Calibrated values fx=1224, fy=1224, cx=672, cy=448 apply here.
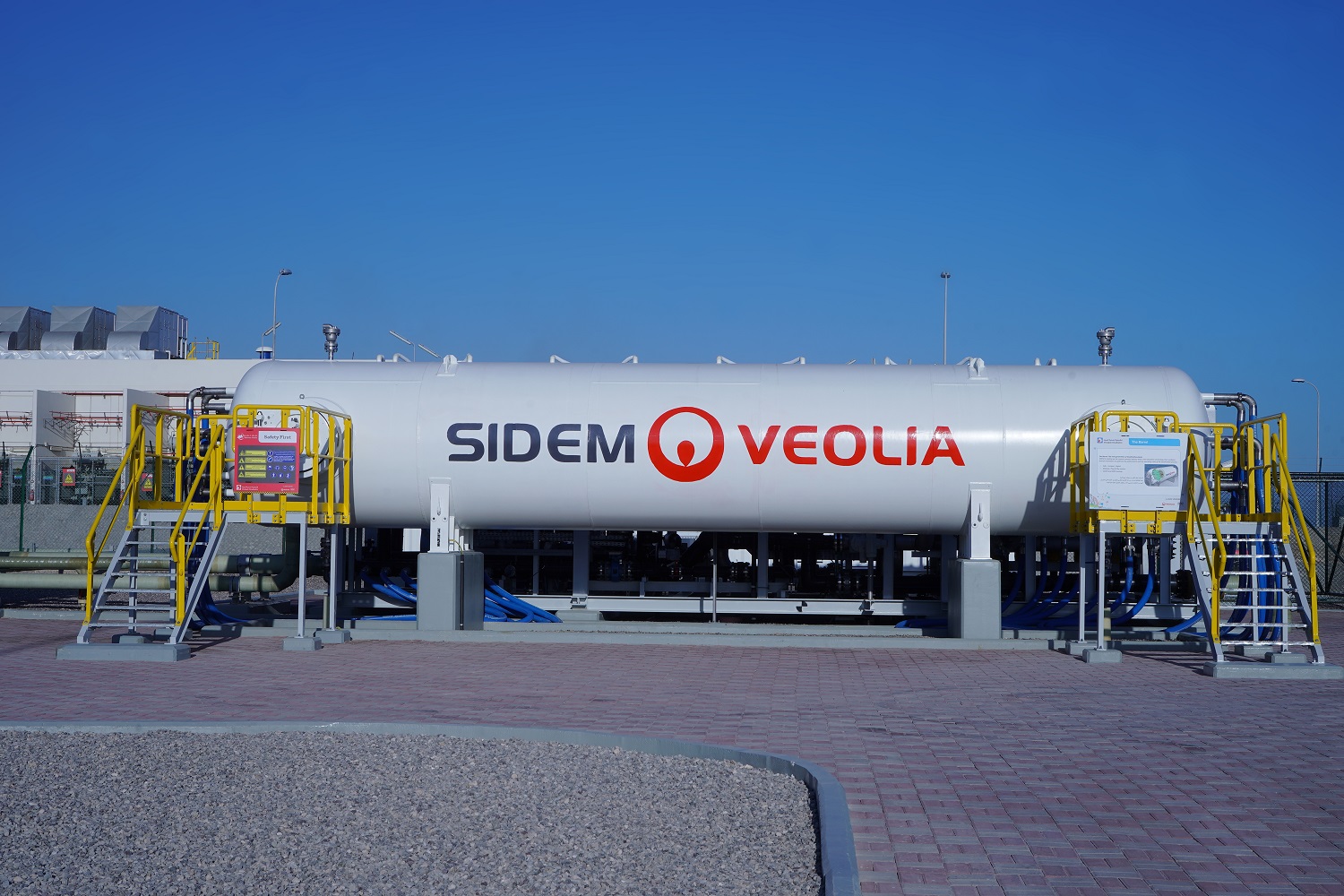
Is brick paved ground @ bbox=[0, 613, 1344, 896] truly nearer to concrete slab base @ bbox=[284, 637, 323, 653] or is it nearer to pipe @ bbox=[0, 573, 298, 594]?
concrete slab base @ bbox=[284, 637, 323, 653]

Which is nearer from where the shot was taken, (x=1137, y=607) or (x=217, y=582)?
(x=1137, y=607)

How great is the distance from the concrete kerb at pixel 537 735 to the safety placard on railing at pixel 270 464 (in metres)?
6.48

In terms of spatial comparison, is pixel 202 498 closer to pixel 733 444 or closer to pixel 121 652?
pixel 121 652

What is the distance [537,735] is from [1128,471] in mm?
9071

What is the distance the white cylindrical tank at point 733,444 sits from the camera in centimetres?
1645

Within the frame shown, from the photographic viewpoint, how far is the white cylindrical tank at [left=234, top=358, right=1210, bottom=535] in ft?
54.0

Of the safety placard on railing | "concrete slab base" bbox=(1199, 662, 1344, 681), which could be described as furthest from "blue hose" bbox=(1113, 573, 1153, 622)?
the safety placard on railing

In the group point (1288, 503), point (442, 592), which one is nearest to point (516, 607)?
point (442, 592)

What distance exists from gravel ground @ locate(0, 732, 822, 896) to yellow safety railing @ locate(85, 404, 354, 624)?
6.89 meters

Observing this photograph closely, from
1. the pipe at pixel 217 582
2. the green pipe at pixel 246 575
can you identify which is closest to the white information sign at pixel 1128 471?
the green pipe at pixel 246 575

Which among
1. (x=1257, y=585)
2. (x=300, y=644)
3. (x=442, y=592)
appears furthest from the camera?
(x=442, y=592)

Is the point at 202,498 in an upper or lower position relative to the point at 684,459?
lower

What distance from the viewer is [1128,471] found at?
14867 millimetres

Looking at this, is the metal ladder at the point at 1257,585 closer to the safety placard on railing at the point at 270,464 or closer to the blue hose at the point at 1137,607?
the blue hose at the point at 1137,607
